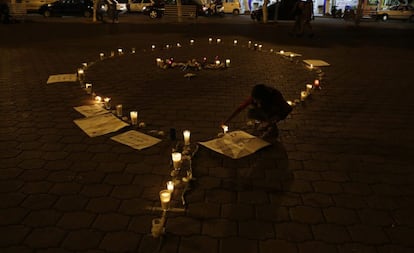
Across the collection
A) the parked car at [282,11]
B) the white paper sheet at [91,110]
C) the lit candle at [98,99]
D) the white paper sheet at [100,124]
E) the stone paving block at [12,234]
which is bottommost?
the stone paving block at [12,234]

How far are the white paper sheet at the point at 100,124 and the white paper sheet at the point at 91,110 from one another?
153 mm

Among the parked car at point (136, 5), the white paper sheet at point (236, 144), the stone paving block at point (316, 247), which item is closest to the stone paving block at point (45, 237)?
the stone paving block at point (316, 247)

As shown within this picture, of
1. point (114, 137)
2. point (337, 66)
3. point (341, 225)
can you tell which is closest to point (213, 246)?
point (341, 225)

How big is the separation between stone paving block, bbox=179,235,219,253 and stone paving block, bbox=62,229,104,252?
69cm

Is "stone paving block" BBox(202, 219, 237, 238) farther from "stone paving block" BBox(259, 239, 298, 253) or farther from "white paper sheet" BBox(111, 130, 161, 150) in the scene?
"white paper sheet" BBox(111, 130, 161, 150)

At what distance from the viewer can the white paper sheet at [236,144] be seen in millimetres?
4312

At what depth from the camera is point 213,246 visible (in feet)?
9.15

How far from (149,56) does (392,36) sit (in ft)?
40.2

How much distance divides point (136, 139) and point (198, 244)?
87.0 inches

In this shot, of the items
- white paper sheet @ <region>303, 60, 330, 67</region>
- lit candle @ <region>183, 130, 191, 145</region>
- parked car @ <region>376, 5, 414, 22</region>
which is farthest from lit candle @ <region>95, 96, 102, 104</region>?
parked car @ <region>376, 5, 414, 22</region>

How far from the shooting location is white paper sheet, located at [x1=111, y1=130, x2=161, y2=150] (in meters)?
4.53

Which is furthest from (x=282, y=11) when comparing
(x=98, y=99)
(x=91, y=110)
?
(x=91, y=110)

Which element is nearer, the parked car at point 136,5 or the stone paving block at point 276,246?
the stone paving block at point 276,246

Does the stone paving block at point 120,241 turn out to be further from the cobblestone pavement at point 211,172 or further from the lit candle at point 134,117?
the lit candle at point 134,117
